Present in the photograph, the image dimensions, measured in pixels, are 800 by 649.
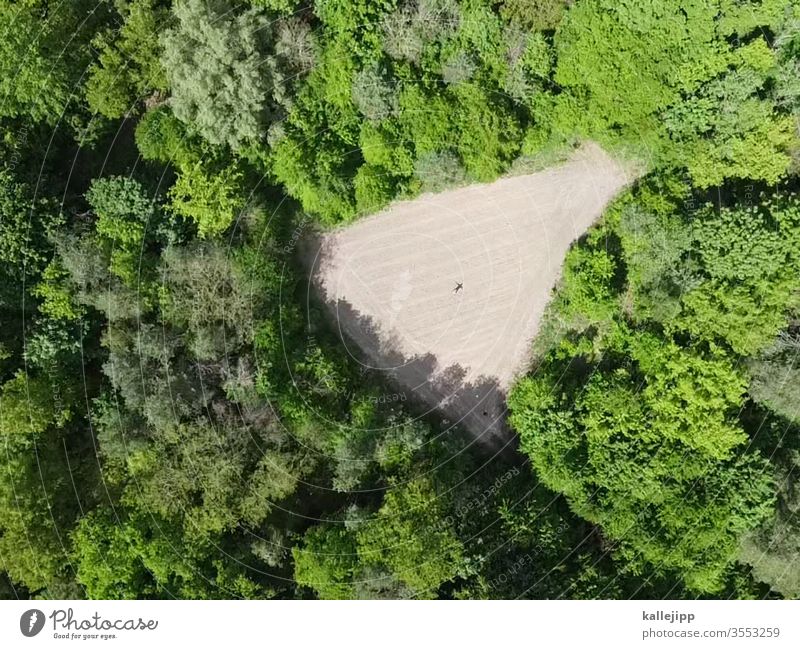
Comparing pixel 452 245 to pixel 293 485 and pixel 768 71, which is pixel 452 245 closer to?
pixel 293 485

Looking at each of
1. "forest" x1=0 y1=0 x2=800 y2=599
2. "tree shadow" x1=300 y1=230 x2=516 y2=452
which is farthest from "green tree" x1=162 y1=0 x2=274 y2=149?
"tree shadow" x1=300 y1=230 x2=516 y2=452

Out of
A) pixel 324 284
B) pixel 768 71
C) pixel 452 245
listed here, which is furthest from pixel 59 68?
pixel 768 71

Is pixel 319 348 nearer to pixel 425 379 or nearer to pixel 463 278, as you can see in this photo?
pixel 425 379

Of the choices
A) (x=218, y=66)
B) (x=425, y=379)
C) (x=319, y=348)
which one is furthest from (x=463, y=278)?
(x=218, y=66)

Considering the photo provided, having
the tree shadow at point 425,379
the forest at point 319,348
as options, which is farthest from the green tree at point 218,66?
the tree shadow at point 425,379

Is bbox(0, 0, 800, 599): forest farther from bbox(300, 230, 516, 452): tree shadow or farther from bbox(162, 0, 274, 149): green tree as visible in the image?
bbox(300, 230, 516, 452): tree shadow

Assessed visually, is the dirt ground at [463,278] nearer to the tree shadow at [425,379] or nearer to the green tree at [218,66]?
the tree shadow at [425,379]
